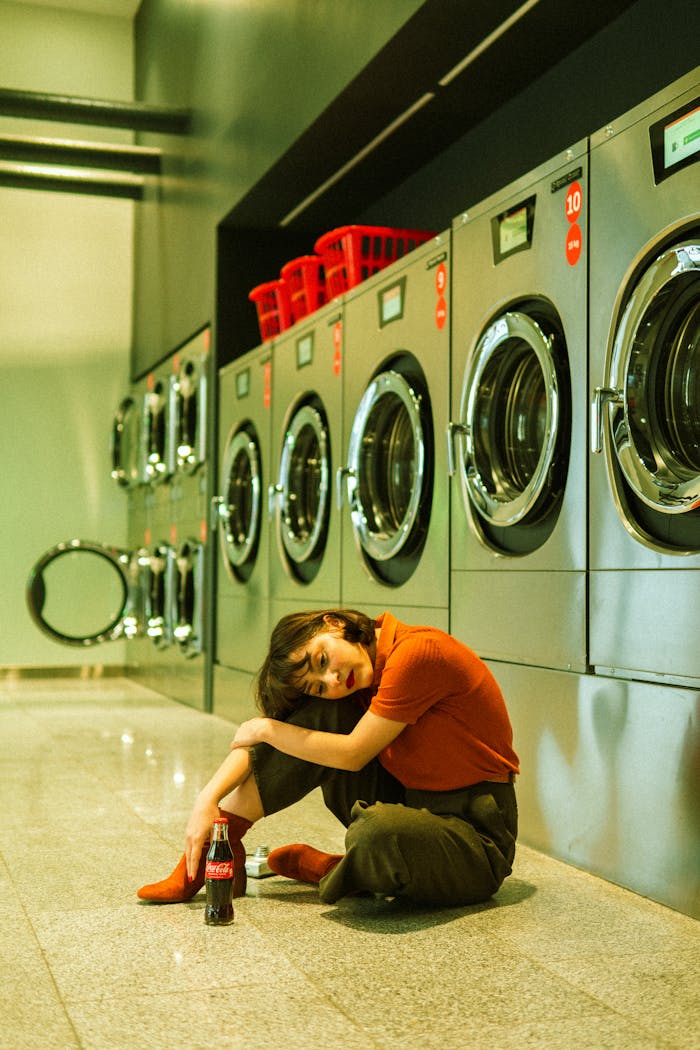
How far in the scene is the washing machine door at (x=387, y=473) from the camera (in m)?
3.62

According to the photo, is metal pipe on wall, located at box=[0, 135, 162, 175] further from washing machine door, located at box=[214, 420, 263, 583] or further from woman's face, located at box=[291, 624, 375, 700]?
woman's face, located at box=[291, 624, 375, 700]

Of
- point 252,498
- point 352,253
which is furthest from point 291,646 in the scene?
point 252,498

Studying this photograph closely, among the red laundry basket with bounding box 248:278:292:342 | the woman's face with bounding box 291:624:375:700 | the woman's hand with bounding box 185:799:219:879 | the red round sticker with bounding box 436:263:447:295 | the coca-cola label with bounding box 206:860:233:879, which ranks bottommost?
the coca-cola label with bounding box 206:860:233:879

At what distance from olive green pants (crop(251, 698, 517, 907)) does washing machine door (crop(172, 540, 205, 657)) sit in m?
3.62

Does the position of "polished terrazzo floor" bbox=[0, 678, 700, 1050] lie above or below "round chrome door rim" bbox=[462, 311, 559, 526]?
below

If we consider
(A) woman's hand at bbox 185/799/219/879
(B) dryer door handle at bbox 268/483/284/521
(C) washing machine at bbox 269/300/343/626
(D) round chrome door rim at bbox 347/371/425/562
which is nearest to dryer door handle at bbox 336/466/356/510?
(D) round chrome door rim at bbox 347/371/425/562

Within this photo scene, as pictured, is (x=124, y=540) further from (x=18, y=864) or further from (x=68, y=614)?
(x=18, y=864)

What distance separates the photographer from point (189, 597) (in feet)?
20.9

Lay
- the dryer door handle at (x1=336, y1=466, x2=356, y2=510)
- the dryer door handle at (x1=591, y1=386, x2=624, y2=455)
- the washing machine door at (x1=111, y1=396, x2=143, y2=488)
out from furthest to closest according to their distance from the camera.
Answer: the washing machine door at (x1=111, y1=396, x2=143, y2=488) < the dryer door handle at (x1=336, y1=466, x2=356, y2=510) < the dryer door handle at (x1=591, y1=386, x2=624, y2=455)

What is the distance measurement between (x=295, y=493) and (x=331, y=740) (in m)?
2.60

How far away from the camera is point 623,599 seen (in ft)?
8.42

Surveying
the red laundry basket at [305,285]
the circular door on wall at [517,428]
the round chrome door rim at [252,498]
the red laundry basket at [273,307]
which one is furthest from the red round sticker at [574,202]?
the round chrome door rim at [252,498]

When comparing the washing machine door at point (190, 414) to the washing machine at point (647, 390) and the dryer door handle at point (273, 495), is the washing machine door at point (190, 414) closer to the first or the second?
the dryer door handle at point (273, 495)

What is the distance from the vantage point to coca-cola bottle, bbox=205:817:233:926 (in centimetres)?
228
